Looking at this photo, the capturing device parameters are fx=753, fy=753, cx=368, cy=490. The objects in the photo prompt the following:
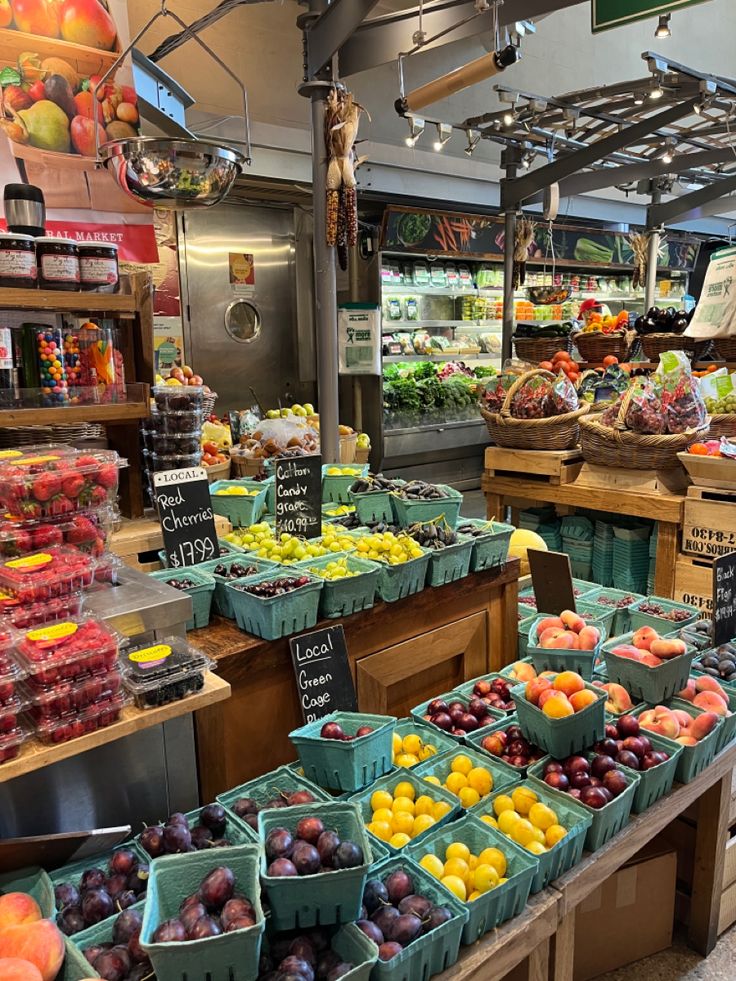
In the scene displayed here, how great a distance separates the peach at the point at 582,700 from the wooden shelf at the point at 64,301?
5.88ft

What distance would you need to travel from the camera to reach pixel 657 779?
6.18 ft

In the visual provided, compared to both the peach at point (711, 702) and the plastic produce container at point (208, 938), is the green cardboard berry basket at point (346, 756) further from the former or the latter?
the peach at point (711, 702)

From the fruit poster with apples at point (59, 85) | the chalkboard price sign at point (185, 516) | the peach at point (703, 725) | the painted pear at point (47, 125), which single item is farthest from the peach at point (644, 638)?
the painted pear at point (47, 125)

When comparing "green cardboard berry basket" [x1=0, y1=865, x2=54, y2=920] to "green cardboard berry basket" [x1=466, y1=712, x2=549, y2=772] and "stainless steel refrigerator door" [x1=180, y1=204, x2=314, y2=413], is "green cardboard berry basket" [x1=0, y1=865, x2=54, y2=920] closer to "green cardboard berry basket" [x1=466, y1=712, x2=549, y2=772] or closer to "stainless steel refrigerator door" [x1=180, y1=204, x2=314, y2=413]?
"green cardboard berry basket" [x1=466, y1=712, x2=549, y2=772]

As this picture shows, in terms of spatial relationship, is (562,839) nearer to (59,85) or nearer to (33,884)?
(33,884)

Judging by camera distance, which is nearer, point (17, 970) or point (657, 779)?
point (17, 970)

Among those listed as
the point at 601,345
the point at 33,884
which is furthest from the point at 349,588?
the point at 601,345

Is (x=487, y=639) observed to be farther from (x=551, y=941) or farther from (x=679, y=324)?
(x=679, y=324)

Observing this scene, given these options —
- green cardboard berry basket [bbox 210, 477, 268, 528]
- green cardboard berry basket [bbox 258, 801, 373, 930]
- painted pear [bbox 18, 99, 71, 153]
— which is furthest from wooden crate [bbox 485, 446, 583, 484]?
green cardboard berry basket [bbox 258, 801, 373, 930]

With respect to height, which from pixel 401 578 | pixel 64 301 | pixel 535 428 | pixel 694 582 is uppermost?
pixel 64 301

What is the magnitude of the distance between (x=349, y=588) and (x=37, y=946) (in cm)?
119

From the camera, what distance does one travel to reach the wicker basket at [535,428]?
4.20 meters

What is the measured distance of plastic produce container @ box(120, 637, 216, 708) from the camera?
1.55 metres

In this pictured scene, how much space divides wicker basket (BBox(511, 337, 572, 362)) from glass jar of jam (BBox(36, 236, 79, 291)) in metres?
4.41
